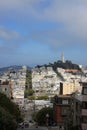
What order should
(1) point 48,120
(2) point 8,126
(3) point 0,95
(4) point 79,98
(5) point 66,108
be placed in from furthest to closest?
(1) point 48,120 < (5) point 66,108 < (3) point 0,95 < (4) point 79,98 < (2) point 8,126

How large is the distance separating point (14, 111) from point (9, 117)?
3563 cm

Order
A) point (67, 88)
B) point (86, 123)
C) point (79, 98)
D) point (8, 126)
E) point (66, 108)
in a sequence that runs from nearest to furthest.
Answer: point (8, 126) < point (86, 123) < point (79, 98) < point (66, 108) < point (67, 88)

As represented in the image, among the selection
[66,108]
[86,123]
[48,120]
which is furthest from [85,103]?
[48,120]

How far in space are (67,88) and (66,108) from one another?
57.9 metres

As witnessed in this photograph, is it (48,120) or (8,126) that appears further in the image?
(48,120)

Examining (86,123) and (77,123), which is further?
(77,123)

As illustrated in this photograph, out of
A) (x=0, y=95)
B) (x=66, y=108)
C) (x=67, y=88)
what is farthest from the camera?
(x=67, y=88)

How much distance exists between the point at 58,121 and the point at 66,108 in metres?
4.28

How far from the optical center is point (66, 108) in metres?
107

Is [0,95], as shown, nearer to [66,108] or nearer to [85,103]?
[66,108]

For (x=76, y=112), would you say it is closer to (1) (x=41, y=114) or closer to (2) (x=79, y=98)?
(2) (x=79, y=98)

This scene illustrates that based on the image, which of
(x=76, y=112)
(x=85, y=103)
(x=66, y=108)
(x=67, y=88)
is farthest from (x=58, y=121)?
(x=67, y=88)

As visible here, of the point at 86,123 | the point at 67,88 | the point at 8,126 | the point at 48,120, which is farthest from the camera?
the point at 67,88

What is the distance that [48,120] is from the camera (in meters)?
126
